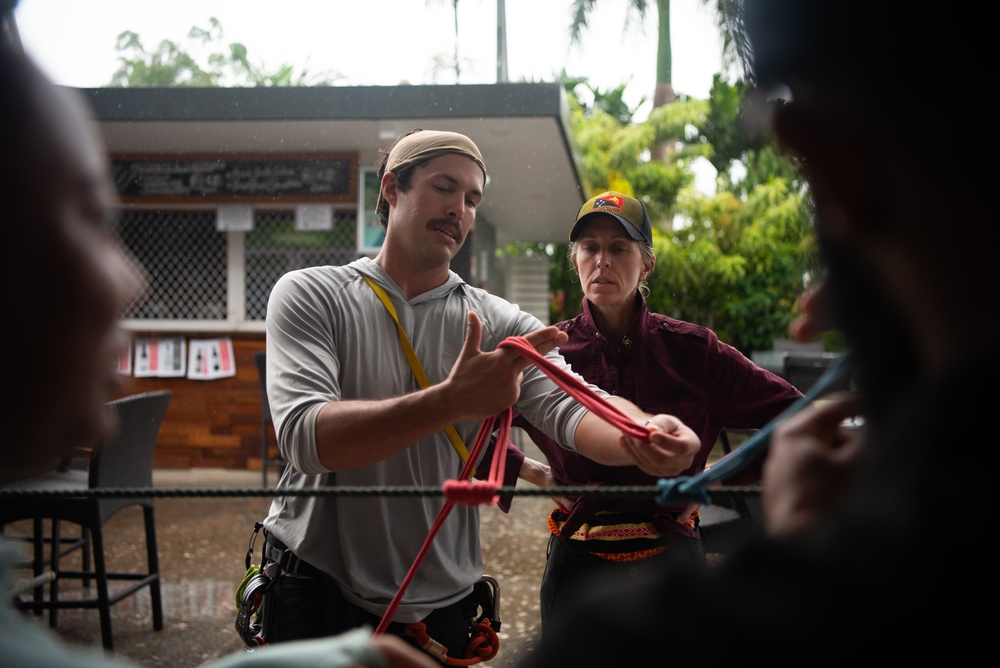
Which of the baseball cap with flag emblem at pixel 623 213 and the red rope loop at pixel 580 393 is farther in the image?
the baseball cap with flag emblem at pixel 623 213

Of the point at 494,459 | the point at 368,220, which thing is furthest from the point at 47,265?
the point at 368,220

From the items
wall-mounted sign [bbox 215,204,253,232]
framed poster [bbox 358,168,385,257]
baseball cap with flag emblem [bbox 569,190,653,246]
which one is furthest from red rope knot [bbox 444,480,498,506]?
wall-mounted sign [bbox 215,204,253,232]

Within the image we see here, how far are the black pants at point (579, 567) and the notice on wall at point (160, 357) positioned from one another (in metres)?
5.11

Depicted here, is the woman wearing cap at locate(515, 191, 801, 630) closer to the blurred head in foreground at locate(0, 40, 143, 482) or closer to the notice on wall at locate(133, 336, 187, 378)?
the blurred head in foreground at locate(0, 40, 143, 482)

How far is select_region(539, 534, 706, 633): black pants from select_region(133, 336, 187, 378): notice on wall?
5.11 meters

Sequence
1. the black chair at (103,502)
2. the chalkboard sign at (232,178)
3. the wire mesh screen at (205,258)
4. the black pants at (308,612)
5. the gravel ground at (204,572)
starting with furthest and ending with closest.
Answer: the wire mesh screen at (205,258)
the chalkboard sign at (232,178)
the gravel ground at (204,572)
the black chair at (103,502)
the black pants at (308,612)

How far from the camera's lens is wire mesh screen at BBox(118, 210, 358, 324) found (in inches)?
253

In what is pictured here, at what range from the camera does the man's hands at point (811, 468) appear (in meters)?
0.59

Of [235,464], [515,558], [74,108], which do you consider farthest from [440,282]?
[235,464]

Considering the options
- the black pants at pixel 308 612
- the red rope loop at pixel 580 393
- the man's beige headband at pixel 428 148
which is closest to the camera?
the red rope loop at pixel 580 393

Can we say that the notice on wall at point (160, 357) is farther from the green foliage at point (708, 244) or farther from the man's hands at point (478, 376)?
the man's hands at point (478, 376)

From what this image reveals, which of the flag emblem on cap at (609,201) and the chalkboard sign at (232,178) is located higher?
the chalkboard sign at (232,178)

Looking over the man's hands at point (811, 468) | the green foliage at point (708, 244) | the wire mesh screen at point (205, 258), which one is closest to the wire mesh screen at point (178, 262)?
the wire mesh screen at point (205, 258)

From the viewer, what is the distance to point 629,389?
2.12 metres
